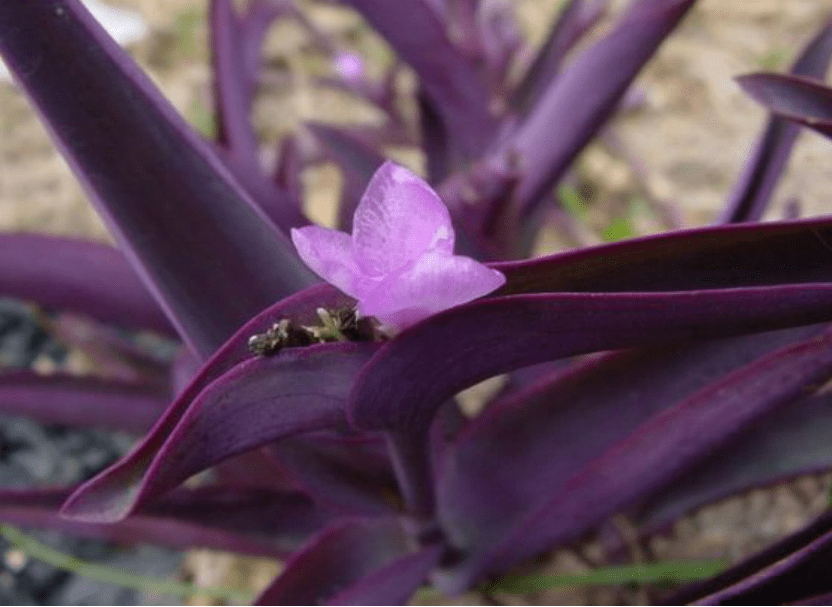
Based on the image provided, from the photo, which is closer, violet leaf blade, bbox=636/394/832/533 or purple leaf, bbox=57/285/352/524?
purple leaf, bbox=57/285/352/524

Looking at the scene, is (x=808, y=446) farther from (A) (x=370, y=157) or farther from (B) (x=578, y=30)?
(B) (x=578, y=30)

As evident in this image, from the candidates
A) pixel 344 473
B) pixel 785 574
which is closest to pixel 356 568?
pixel 344 473

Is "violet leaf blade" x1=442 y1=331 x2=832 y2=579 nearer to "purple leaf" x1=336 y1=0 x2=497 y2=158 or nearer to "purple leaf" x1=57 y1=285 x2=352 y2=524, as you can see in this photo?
"purple leaf" x1=57 y1=285 x2=352 y2=524

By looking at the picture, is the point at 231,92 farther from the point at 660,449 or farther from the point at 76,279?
the point at 660,449

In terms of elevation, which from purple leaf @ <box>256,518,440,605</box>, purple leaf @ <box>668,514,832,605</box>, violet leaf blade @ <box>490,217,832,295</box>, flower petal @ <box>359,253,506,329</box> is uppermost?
flower petal @ <box>359,253,506,329</box>

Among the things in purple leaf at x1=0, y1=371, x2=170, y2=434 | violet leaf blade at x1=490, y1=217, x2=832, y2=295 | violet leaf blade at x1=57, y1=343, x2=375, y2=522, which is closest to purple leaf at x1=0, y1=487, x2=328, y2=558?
purple leaf at x1=0, y1=371, x2=170, y2=434

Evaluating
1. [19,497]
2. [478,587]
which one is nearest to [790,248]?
[478,587]

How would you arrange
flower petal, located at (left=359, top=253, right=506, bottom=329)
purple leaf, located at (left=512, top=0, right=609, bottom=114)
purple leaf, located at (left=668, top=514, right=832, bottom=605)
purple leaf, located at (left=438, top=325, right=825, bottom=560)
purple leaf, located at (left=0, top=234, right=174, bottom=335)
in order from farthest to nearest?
purple leaf, located at (left=512, top=0, right=609, bottom=114), purple leaf, located at (left=0, top=234, right=174, bottom=335), purple leaf, located at (left=438, top=325, right=825, bottom=560), purple leaf, located at (left=668, top=514, right=832, bottom=605), flower petal, located at (left=359, top=253, right=506, bottom=329)
